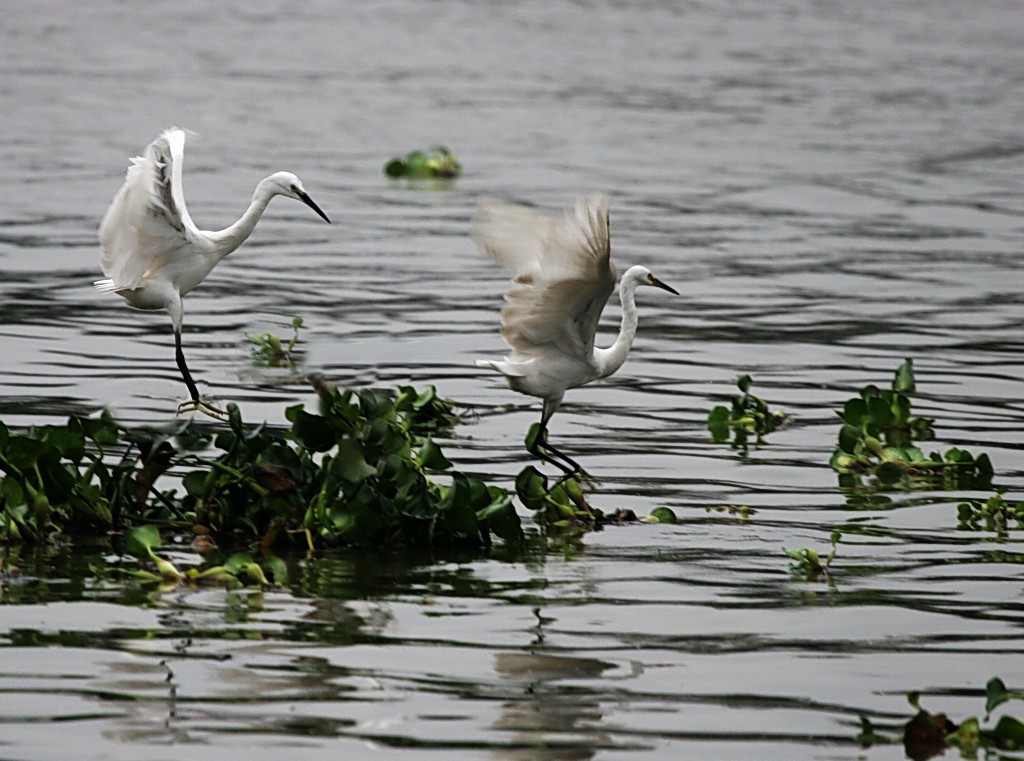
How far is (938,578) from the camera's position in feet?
23.9

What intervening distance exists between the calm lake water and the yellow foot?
30 cm

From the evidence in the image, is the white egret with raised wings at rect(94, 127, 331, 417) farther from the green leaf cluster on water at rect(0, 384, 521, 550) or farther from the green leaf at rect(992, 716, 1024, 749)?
the green leaf at rect(992, 716, 1024, 749)

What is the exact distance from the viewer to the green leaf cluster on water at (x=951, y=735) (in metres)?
5.43

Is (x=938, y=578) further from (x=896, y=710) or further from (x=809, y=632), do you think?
(x=896, y=710)

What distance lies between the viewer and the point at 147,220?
9219 millimetres

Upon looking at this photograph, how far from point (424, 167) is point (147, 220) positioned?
1091cm

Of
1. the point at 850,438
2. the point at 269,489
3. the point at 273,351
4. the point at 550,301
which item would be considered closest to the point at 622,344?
the point at 550,301

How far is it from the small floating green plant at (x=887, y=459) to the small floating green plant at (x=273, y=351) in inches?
132

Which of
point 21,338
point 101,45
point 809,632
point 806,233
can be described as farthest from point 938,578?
point 101,45

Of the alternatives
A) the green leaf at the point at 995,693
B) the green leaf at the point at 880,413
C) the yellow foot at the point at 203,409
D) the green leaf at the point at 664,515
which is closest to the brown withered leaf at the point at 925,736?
the green leaf at the point at 995,693

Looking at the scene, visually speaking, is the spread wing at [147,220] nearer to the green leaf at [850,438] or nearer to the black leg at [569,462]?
the black leg at [569,462]

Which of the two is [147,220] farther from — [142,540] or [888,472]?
[888,472]

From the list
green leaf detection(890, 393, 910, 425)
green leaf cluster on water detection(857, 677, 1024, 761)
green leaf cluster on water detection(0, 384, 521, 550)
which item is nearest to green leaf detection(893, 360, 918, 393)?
green leaf detection(890, 393, 910, 425)

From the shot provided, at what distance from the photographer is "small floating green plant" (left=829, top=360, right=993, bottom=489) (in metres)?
8.98
